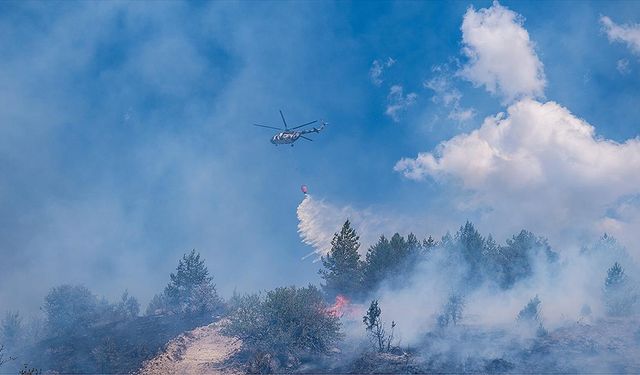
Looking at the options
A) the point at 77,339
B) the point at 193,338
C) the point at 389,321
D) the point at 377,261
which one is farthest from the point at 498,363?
the point at 77,339

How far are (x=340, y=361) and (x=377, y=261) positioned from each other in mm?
22545

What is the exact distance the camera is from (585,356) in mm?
33594

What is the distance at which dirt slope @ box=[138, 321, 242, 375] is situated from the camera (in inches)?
1489

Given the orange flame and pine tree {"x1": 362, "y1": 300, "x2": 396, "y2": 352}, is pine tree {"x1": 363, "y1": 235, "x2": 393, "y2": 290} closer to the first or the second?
the orange flame

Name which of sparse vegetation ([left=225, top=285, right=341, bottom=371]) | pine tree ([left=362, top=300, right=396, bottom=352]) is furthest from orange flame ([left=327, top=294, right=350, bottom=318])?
pine tree ([left=362, top=300, right=396, bottom=352])

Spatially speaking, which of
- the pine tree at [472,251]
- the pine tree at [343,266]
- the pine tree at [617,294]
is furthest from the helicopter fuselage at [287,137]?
the pine tree at [617,294]

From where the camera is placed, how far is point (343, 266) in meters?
57.4

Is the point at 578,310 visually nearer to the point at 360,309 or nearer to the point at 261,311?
the point at 360,309

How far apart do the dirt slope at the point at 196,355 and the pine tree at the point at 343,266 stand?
14667 mm

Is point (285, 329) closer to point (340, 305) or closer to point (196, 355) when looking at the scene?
point (196, 355)

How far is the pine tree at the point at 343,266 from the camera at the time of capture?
56250 mm

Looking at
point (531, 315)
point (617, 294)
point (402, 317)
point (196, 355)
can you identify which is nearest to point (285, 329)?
point (196, 355)

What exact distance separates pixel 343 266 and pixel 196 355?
70.1 ft

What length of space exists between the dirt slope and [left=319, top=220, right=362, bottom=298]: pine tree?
14667 mm
